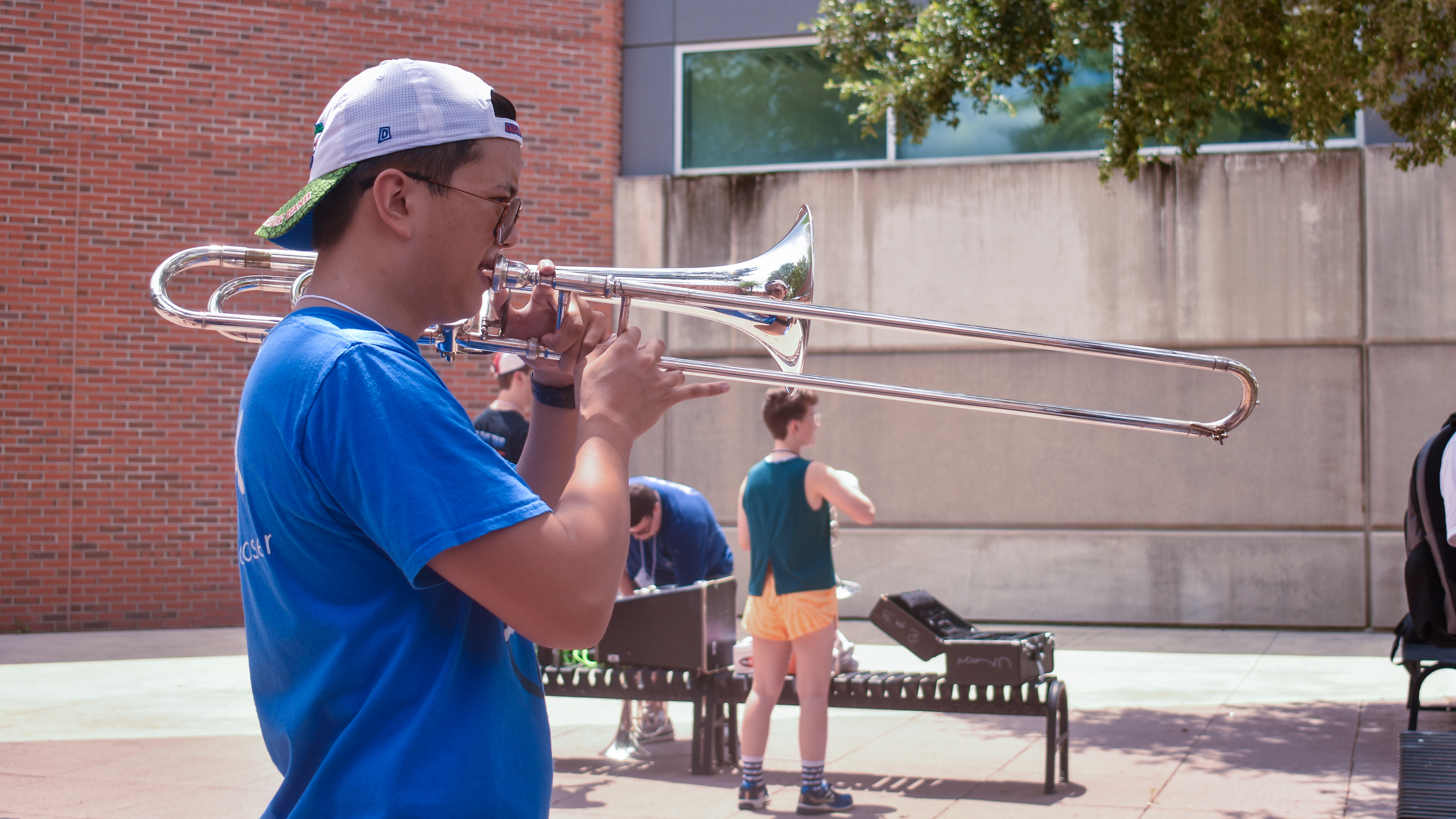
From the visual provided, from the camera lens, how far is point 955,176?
11719 millimetres

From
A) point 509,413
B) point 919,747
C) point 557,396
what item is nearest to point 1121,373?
point 919,747

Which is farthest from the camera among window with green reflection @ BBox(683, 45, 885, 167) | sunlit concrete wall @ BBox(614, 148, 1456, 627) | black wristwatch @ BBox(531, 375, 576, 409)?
window with green reflection @ BBox(683, 45, 885, 167)

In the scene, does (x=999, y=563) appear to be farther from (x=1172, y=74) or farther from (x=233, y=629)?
(x=233, y=629)

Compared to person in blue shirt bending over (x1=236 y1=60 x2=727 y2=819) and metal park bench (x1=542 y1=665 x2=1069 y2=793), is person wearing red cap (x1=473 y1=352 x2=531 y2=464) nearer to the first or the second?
metal park bench (x1=542 y1=665 x2=1069 y2=793)

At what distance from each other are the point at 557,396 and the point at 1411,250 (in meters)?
10.7

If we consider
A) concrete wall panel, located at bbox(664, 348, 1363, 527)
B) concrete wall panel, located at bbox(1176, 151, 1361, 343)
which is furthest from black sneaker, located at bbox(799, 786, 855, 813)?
concrete wall panel, located at bbox(1176, 151, 1361, 343)

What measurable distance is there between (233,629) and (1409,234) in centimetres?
1088

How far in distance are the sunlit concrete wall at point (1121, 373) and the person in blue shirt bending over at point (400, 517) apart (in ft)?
32.7

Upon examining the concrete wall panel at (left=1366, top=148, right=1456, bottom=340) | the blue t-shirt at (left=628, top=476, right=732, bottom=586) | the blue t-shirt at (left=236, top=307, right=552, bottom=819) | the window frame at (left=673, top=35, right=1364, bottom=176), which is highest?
the window frame at (left=673, top=35, right=1364, bottom=176)

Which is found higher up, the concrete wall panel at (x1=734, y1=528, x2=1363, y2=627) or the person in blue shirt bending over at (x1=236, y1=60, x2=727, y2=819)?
the person in blue shirt bending over at (x1=236, y1=60, x2=727, y2=819)

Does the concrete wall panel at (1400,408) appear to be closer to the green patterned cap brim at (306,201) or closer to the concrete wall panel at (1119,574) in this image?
the concrete wall panel at (1119,574)

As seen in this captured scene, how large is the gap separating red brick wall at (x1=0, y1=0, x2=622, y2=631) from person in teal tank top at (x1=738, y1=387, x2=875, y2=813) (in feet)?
22.4

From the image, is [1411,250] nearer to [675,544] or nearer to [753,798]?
[675,544]

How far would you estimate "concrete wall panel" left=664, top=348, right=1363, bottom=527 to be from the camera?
1098 centimetres
